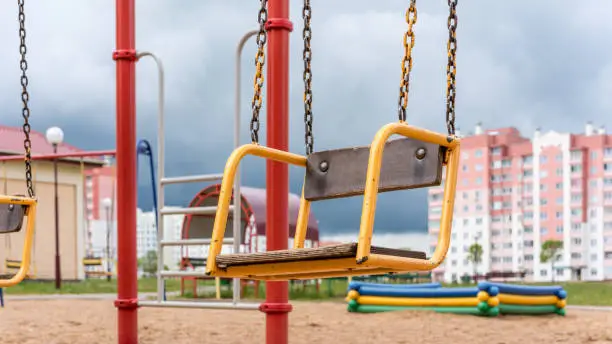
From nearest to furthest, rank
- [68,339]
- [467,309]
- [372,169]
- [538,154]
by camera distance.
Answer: [372,169] → [68,339] → [467,309] → [538,154]

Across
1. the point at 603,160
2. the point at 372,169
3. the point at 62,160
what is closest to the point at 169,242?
the point at 372,169

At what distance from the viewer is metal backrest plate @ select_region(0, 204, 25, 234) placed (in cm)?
573

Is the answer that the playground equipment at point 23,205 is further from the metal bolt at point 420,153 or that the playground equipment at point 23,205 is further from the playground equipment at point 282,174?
the metal bolt at point 420,153

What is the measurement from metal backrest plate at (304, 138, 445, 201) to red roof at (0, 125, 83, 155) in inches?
781

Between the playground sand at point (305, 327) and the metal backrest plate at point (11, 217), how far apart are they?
216cm

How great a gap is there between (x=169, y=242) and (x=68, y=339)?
146cm

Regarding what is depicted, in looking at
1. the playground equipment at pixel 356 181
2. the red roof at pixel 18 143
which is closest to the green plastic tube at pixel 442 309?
the playground equipment at pixel 356 181

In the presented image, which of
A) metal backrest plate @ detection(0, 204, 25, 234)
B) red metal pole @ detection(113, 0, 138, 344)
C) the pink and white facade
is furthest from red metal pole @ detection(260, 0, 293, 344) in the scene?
the pink and white facade

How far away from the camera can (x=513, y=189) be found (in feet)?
287

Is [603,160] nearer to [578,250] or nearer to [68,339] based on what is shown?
[578,250]

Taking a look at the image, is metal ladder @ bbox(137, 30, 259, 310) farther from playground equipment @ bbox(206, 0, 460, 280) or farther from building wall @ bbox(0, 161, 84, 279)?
building wall @ bbox(0, 161, 84, 279)

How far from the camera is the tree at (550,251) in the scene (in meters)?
79.0

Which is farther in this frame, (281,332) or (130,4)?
(130,4)

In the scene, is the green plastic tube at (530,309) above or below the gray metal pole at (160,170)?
below
